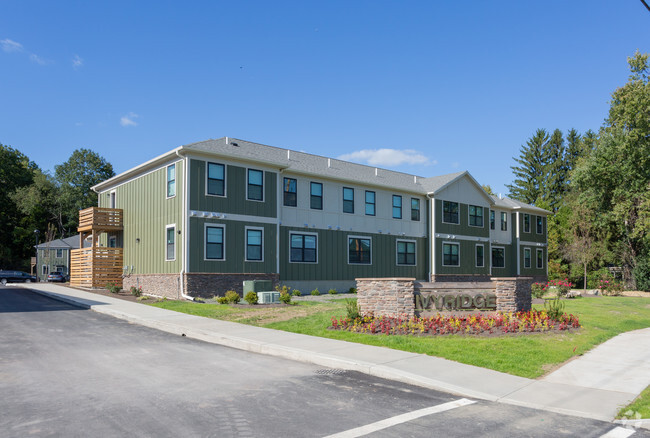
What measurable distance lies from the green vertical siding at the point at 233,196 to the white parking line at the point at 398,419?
18.5 metres

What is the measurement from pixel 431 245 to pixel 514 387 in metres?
27.7

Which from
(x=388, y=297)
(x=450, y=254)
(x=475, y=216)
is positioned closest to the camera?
(x=388, y=297)

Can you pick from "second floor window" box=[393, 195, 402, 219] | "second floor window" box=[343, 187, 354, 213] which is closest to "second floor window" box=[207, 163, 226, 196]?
"second floor window" box=[343, 187, 354, 213]

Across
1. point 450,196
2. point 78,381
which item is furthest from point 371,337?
point 450,196

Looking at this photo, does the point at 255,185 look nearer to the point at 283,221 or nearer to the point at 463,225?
the point at 283,221

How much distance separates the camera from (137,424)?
5.98m

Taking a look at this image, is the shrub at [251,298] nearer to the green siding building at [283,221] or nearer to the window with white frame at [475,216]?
the green siding building at [283,221]

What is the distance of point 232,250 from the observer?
2497cm

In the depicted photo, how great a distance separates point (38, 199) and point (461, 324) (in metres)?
73.5

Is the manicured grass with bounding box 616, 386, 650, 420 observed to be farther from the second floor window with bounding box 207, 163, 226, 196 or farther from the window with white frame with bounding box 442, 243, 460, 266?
the window with white frame with bounding box 442, 243, 460, 266

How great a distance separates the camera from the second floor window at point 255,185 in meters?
25.8

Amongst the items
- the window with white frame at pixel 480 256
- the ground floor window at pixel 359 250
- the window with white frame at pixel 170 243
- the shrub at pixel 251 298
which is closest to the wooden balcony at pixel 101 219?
the window with white frame at pixel 170 243

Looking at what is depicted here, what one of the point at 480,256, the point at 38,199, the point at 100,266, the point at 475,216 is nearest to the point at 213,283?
the point at 100,266

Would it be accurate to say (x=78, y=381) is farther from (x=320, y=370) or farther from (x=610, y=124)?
(x=610, y=124)
